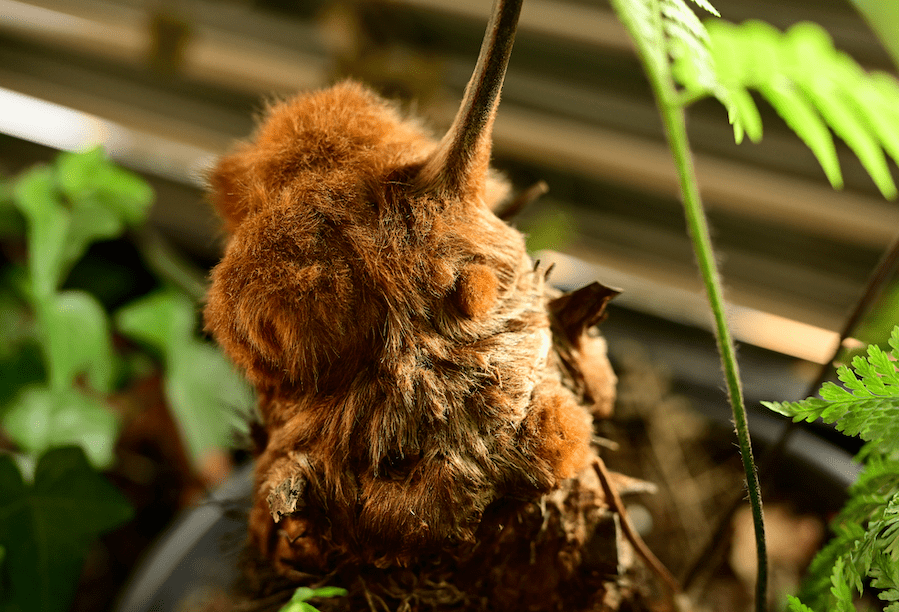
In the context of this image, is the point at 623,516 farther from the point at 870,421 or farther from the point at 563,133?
the point at 563,133

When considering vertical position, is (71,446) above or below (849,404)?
below

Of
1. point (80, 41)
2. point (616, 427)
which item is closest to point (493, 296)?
point (616, 427)

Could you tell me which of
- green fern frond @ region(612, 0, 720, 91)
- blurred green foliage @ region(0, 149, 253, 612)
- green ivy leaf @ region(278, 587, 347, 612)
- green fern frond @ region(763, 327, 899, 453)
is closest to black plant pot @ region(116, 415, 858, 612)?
blurred green foliage @ region(0, 149, 253, 612)

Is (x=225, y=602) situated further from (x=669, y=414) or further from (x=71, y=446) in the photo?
(x=669, y=414)

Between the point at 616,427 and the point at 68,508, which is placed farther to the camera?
the point at 616,427

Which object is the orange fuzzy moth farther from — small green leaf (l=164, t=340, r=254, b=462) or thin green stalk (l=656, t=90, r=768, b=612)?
small green leaf (l=164, t=340, r=254, b=462)

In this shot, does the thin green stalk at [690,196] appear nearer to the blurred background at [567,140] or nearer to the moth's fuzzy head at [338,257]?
Answer: the moth's fuzzy head at [338,257]
